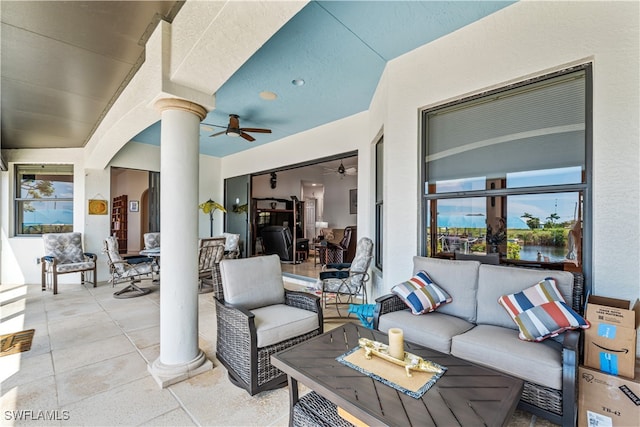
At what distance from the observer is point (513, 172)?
2.65 m

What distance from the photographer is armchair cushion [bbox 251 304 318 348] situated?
84.6 inches

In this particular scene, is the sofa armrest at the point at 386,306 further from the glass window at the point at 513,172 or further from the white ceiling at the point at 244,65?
the white ceiling at the point at 244,65

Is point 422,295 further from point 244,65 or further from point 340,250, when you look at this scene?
point 340,250

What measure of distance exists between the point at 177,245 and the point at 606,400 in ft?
10.1

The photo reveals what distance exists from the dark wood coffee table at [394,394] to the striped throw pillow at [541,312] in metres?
0.66

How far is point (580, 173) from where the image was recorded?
2.29 m

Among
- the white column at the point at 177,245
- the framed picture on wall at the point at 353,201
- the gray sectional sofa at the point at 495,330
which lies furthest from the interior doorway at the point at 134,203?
the gray sectional sofa at the point at 495,330

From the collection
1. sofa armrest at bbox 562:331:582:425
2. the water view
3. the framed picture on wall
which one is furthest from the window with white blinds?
the framed picture on wall

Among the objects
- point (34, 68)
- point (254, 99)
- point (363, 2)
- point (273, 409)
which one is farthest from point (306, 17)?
point (273, 409)

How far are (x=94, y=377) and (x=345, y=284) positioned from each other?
267cm

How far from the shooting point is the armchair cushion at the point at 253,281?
8.24 feet

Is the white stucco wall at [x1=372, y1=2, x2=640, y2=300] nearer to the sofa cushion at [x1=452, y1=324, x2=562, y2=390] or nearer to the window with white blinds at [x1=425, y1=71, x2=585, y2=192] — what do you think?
the window with white blinds at [x1=425, y1=71, x2=585, y2=192]

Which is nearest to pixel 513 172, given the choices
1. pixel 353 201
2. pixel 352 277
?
pixel 352 277

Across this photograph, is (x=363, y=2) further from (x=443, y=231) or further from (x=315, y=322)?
(x=315, y=322)
